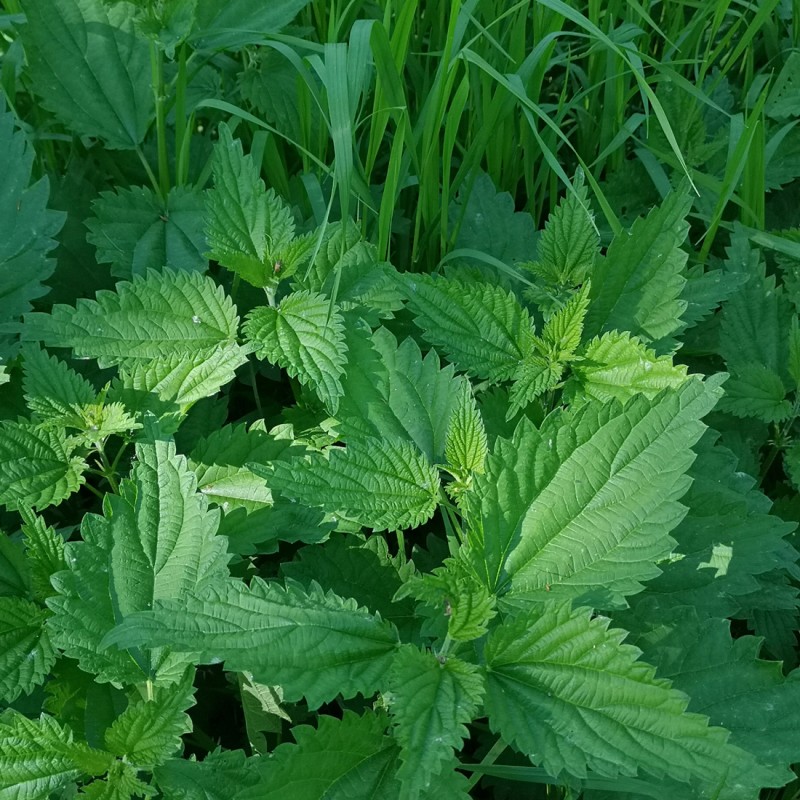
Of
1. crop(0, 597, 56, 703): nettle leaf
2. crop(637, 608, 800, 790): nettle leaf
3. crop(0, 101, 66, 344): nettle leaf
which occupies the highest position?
crop(0, 101, 66, 344): nettle leaf

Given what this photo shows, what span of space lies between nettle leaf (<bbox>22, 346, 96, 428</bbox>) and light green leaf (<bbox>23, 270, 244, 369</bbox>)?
0.06m

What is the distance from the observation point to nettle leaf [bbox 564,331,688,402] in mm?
1846

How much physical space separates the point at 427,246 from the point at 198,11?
2.76 ft

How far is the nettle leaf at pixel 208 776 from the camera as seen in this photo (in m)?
1.48

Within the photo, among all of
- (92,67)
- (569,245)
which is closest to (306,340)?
(569,245)

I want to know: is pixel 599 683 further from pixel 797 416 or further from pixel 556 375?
pixel 797 416

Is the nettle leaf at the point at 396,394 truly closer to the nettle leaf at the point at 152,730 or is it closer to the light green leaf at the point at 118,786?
the nettle leaf at the point at 152,730

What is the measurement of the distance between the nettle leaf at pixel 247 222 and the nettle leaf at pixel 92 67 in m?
0.55

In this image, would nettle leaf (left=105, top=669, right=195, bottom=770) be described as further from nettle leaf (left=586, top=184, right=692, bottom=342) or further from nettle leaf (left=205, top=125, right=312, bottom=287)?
nettle leaf (left=586, top=184, right=692, bottom=342)

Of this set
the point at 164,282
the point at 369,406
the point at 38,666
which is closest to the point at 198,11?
the point at 164,282

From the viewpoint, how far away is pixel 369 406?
186cm

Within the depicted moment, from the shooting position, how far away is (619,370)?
1897 mm

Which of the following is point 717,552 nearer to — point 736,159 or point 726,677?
point 726,677

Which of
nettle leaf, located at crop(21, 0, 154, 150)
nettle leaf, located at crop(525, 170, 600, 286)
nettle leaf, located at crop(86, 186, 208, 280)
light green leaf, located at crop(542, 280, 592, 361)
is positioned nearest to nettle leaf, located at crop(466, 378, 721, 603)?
light green leaf, located at crop(542, 280, 592, 361)
